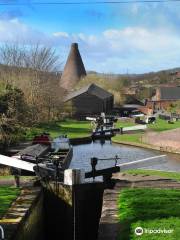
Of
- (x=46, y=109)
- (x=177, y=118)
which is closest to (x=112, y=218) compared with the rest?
(x=46, y=109)

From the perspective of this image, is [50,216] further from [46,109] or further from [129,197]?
[46,109]

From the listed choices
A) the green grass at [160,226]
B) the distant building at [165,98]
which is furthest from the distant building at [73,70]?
the green grass at [160,226]

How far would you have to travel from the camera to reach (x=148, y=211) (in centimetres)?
1102

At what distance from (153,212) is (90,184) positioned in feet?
9.66

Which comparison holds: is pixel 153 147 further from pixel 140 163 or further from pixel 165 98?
pixel 165 98

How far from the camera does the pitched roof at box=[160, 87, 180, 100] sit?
110 meters

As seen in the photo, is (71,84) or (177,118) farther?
(71,84)

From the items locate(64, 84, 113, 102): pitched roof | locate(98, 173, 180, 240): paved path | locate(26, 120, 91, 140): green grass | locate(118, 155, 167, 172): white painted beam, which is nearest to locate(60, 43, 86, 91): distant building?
locate(64, 84, 113, 102): pitched roof

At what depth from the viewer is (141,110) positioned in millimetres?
95125

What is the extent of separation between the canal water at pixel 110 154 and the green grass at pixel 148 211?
16659 millimetres

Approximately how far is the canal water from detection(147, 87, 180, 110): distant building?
57.6 meters

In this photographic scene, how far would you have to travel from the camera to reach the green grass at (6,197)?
1093 centimetres

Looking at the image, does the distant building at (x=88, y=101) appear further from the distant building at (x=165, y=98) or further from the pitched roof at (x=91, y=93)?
the distant building at (x=165, y=98)

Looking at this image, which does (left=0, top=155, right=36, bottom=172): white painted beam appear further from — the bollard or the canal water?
the canal water
